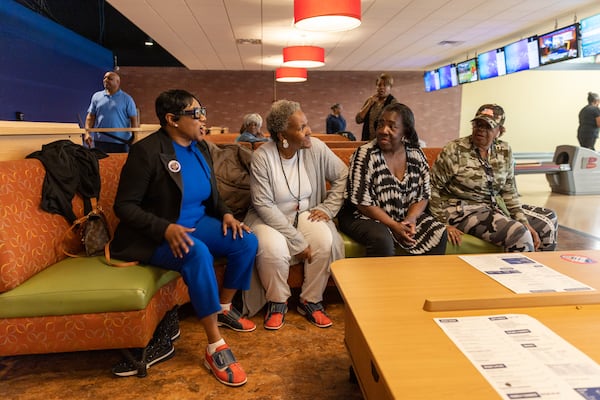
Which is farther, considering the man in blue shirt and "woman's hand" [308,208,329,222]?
the man in blue shirt

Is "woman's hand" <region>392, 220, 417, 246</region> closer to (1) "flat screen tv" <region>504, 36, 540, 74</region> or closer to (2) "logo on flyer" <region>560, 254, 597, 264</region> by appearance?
(2) "logo on flyer" <region>560, 254, 597, 264</region>

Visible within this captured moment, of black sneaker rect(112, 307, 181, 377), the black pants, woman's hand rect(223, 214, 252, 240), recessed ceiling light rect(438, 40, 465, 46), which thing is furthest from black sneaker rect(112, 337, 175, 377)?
recessed ceiling light rect(438, 40, 465, 46)

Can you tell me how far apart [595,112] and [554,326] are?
749cm

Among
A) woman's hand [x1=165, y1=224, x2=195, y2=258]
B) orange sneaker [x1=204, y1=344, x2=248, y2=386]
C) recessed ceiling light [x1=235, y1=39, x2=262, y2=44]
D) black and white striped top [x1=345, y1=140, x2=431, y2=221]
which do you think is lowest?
orange sneaker [x1=204, y1=344, x2=248, y2=386]

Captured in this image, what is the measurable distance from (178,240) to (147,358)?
0.55 m

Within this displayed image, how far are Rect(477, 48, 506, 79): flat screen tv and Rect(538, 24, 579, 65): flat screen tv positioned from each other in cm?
125

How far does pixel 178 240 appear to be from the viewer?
6.13 feet

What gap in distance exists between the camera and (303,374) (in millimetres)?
1882

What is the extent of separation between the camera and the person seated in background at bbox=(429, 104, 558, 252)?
8.51 feet

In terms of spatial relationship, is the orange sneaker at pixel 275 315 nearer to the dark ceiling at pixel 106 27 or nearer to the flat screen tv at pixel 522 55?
the flat screen tv at pixel 522 55

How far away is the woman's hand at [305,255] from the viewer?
92.5 inches

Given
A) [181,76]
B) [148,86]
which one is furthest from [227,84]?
[148,86]

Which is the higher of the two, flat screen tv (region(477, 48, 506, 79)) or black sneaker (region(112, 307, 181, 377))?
flat screen tv (region(477, 48, 506, 79))

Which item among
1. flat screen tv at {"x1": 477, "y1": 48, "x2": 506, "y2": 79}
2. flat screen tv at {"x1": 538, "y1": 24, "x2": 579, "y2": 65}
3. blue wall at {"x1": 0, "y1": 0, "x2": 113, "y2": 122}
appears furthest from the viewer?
flat screen tv at {"x1": 477, "y1": 48, "x2": 506, "y2": 79}
